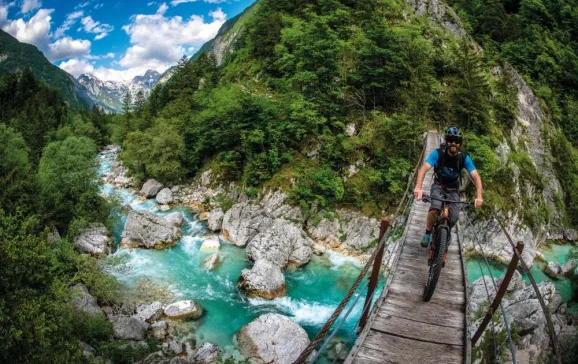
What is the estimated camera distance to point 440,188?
243 inches

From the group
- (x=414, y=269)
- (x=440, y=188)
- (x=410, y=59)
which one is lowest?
(x=414, y=269)

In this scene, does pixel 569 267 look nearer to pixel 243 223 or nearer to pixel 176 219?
pixel 243 223

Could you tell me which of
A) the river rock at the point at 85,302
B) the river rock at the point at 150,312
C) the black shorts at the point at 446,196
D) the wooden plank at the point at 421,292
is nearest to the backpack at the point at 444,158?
the black shorts at the point at 446,196

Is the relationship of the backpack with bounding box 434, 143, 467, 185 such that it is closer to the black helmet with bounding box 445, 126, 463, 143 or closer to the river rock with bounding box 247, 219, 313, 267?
the black helmet with bounding box 445, 126, 463, 143

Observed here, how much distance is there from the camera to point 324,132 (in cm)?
2281

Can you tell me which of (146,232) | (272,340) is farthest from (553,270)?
(146,232)

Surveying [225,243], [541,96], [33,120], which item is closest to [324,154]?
[225,243]

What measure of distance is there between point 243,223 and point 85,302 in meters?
9.46

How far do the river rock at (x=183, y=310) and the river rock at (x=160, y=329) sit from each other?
0.61 m

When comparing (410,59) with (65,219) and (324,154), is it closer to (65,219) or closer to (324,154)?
(324,154)

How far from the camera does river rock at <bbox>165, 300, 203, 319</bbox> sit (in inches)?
555

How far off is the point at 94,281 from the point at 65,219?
23.1 ft

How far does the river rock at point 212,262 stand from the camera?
1806cm

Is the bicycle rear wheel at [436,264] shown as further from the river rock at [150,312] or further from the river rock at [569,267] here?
the river rock at [569,267]
